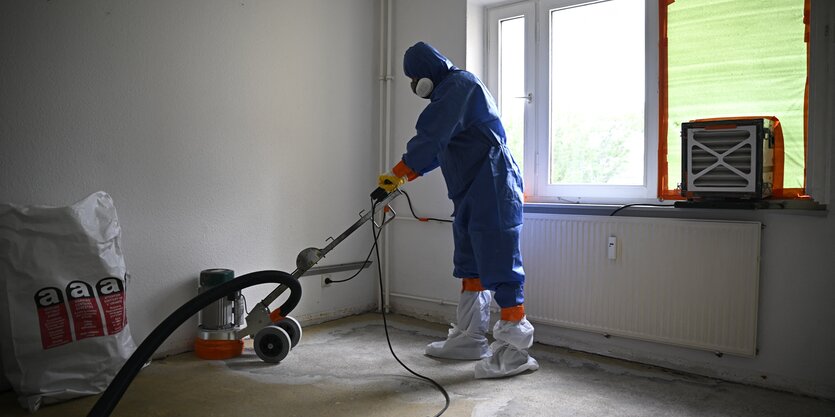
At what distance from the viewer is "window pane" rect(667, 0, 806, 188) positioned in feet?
8.29

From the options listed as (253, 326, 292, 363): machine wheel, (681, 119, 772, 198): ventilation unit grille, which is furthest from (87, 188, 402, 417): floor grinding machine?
(681, 119, 772, 198): ventilation unit grille

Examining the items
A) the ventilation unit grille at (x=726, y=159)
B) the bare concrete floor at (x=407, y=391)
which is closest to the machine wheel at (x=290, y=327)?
the bare concrete floor at (x=407, y=391)

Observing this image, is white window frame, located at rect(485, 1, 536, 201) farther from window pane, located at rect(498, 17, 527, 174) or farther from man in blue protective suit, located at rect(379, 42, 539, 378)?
man in blue protective suit, located at rect(379, 42, 539, 378)

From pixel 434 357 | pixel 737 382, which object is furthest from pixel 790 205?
pixel 434 357

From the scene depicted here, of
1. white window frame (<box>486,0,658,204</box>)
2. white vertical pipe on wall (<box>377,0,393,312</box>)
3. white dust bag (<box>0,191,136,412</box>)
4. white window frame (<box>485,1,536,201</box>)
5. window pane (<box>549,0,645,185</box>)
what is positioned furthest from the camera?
white vertical pipe on wall (<box>377,0,393,312</box>)

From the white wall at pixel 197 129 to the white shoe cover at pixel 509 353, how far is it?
4.19ft

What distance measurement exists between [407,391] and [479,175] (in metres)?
0.95

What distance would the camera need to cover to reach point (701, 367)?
264cm

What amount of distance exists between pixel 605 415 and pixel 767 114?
4.87 ft

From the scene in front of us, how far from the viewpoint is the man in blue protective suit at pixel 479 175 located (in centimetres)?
248

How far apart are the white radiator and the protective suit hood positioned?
91 cm

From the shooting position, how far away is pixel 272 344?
267cm

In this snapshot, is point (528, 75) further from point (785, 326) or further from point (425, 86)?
point (785, 326)

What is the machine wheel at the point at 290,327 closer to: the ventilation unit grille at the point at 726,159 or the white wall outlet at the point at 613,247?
the white wall outlet at the point at 613,247
